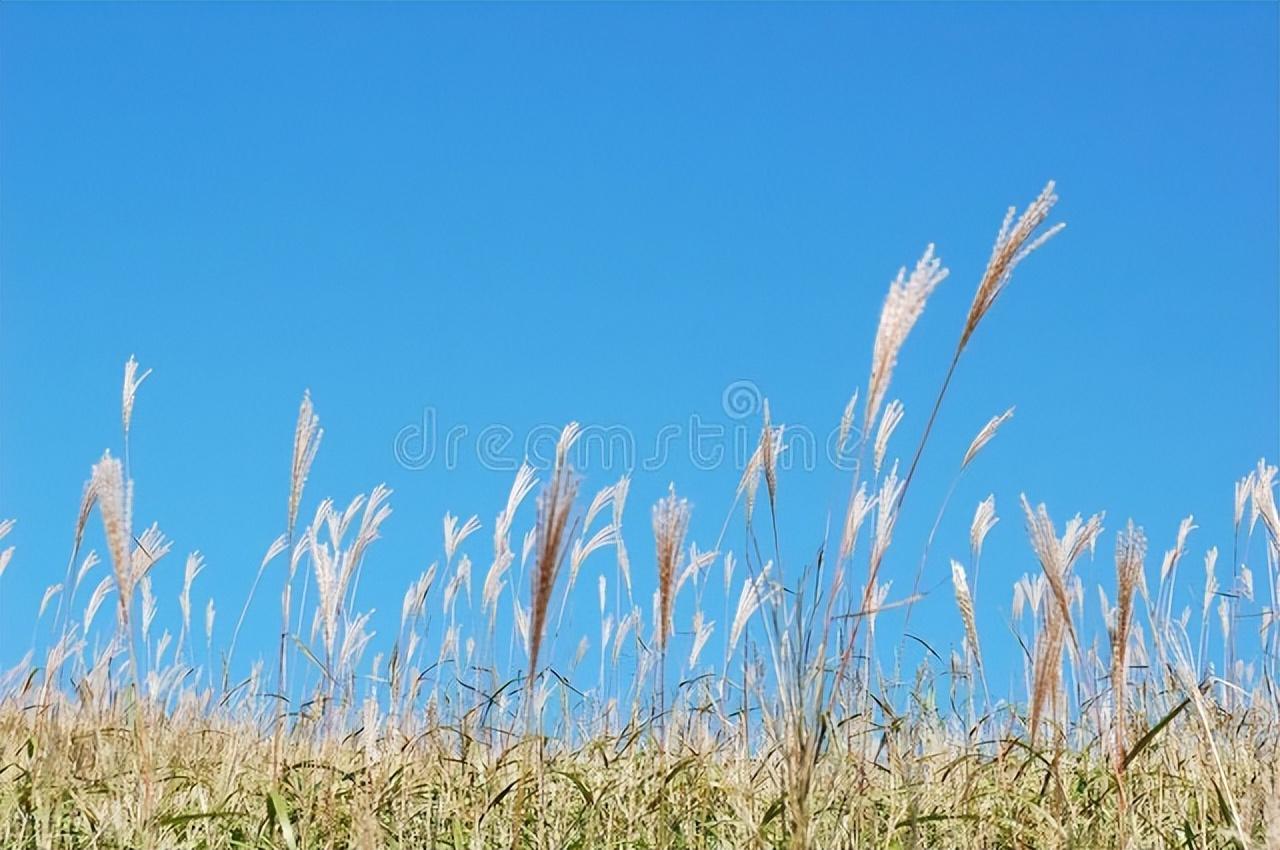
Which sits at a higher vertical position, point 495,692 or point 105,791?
point 495,692

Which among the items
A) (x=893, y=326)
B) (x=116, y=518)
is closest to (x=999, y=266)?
(x=893, y=326)

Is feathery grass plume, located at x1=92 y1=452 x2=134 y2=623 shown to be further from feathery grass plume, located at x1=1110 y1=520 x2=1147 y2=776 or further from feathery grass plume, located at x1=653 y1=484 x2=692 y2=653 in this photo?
feathery grass plume, located at x1=1110 y1=520 x2=1147 y2=776

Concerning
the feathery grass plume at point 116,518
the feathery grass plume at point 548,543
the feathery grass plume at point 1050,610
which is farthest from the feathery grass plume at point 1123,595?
the feathery grass plume at point 116,518

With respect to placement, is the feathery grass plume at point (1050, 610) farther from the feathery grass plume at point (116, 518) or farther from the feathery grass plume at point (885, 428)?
the feathery grass plume at point (116, 518)

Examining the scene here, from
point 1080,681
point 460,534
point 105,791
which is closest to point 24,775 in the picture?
point 105,791

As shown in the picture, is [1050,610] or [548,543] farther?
[1050,610]

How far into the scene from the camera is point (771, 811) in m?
2.44

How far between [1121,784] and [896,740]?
940mm

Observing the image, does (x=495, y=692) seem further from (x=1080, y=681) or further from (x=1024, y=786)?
(x=1080, y=681)

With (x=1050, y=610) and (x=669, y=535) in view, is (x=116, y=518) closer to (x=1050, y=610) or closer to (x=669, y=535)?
(x=669, y=535)

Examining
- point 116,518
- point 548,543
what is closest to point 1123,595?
point 548,543

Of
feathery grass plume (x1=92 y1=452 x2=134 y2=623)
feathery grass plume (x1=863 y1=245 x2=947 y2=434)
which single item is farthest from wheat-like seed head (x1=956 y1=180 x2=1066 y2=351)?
feathery grass plume (x1=92 y1=452 x2=134 y2=623)

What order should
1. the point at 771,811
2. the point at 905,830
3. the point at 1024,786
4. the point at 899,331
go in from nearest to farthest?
the point at 899,331, the point at 771,811, the point at 905,830, the point at 1024,786

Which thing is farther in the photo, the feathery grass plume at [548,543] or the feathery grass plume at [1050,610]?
the feathery grass plume at [1050,610]
